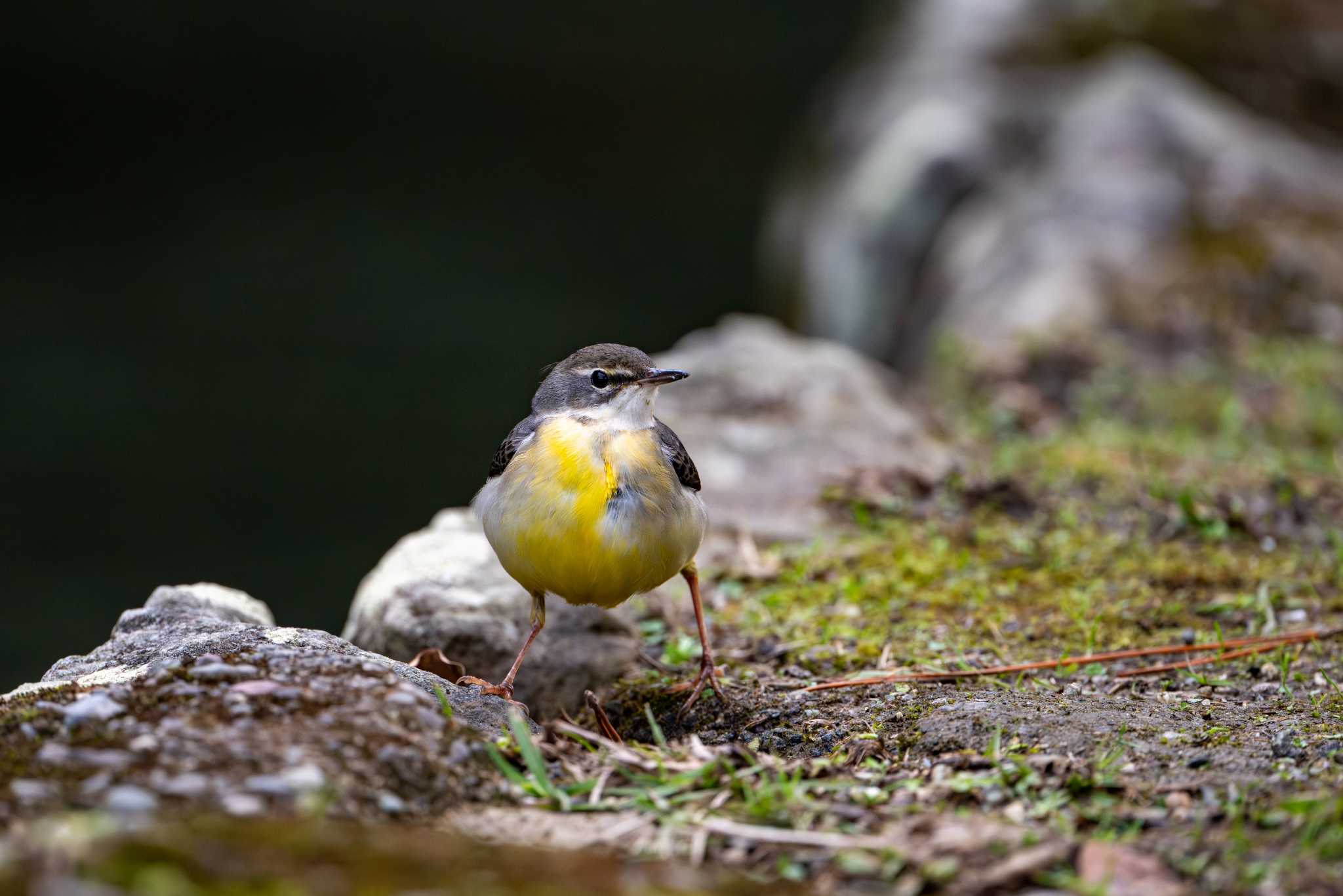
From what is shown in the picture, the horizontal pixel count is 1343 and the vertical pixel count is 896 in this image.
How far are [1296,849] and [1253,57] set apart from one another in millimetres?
12738

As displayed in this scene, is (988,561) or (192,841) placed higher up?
(988,561)

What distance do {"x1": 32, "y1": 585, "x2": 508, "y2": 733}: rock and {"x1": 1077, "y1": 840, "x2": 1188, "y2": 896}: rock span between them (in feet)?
5.37

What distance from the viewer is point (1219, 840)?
2998 millimetres

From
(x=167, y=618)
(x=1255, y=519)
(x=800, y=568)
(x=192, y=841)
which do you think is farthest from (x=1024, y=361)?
(x=192, y=841)

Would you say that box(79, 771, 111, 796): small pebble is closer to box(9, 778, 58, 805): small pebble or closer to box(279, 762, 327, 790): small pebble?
box(9, 778, 58, 805): small pebble

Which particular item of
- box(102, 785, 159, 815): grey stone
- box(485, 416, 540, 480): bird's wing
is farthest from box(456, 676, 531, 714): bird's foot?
box(102, 785, 159, 815): grey stone

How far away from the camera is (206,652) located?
3.93 metres

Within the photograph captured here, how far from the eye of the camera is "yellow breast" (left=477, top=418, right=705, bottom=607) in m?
4.52

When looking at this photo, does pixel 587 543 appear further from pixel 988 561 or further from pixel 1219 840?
pixel 988 561

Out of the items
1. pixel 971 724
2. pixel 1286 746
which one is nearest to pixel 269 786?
pixel 971 724

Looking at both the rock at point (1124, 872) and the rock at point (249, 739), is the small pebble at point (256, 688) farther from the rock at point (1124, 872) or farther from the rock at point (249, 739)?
the rock at point (1124, 872)

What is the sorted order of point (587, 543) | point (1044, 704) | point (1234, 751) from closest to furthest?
point (1234, 751) < point (1044, 704) < point (587, 543)

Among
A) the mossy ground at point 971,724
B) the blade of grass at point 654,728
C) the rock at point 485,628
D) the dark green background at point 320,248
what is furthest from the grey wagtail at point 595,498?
the dark green background at point 320,248

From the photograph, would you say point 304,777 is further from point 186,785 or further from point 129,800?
point 129,800
